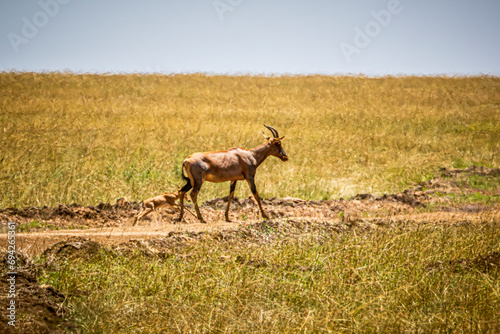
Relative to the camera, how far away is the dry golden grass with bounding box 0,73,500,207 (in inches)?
617

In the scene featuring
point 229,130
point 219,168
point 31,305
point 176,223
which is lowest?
point 176,223

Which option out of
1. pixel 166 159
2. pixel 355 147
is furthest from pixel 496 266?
pixel 355 147

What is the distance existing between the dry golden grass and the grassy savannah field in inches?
3.8

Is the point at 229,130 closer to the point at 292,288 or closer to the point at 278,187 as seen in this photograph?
the point at 278,187

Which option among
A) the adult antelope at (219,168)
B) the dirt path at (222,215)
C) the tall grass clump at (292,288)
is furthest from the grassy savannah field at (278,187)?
the adult antelope at (219,168)

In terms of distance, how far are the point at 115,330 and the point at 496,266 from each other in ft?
16.7

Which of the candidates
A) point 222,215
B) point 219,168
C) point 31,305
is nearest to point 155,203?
point 219,168

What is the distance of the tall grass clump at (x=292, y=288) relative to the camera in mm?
5453

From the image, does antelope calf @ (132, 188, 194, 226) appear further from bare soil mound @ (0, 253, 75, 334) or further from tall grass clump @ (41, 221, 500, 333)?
bare soil mound @ (0, 253, 75, 334)

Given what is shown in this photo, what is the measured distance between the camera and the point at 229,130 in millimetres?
23312

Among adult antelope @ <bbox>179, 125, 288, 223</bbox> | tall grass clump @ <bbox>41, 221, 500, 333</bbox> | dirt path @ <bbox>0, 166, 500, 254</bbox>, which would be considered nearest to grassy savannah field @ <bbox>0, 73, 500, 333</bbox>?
tall grass clump @ <bbox>41, 221, 500, 333</bbox>

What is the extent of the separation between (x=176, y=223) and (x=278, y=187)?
5.13 meters

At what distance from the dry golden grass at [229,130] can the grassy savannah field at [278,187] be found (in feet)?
0.31

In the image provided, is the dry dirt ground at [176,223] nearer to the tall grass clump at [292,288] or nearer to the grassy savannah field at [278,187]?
the grassy savannah field at [278,187]
